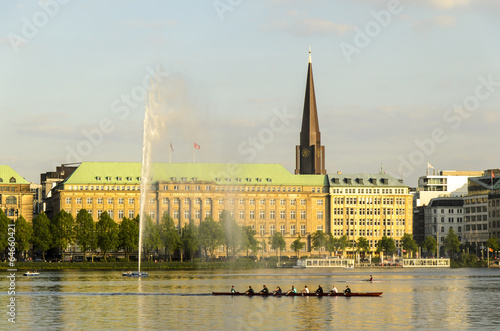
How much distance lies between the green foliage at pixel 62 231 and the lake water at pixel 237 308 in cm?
6553

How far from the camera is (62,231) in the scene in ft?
610

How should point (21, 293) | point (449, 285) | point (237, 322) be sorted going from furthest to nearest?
point (449, 285) → point (21, 293) → point (237, 322)

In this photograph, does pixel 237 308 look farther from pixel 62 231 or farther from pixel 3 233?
pixel 62 231

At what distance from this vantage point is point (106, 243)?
601ft

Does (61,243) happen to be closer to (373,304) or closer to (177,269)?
(177,269)

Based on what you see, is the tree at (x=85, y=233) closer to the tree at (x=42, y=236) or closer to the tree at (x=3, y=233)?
the tree at (x=42, y=236)

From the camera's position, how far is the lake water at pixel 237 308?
73.0 meters

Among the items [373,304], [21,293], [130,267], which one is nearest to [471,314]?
[373,304]

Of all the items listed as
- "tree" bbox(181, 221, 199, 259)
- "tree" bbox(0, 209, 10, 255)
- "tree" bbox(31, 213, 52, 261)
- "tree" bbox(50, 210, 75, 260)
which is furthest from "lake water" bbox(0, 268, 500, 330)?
"tree" bbox(181, 221, 199, 259)

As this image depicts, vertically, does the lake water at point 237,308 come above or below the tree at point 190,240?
below

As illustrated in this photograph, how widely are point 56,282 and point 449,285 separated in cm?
5360

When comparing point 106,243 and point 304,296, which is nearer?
point 304,296

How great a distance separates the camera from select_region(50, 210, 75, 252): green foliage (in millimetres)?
185375

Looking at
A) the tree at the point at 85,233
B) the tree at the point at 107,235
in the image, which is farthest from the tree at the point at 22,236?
the tree at the point at 107,235
